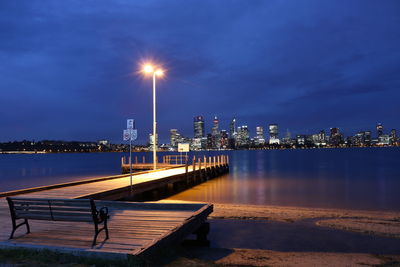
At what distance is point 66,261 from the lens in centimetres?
613

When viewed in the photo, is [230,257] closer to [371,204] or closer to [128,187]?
[128,187]

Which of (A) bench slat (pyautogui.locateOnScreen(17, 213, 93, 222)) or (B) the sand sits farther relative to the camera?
(B) the sand

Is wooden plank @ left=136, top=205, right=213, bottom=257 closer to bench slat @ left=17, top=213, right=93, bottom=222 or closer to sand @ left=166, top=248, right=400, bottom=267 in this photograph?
sand @ left=166, top=248, right=400, bottom=267

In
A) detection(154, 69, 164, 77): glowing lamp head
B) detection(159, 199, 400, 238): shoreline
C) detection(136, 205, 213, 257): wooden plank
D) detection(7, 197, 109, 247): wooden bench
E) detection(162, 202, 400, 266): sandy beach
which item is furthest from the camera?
detection(154, 69, 164, 77): glowing lamp head

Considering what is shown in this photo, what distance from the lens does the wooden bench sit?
6.90 m

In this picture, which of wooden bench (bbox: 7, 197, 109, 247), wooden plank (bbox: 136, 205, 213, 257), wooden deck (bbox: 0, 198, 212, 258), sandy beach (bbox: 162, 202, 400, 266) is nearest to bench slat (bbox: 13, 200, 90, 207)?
wooden bench (bbox: 7, 197, 109, 247)

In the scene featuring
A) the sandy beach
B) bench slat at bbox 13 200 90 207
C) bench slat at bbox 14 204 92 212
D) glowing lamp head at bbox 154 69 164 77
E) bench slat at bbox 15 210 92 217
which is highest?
glowing lamp head at bbox 154 69 164 77

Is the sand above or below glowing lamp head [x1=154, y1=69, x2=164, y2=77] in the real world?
below

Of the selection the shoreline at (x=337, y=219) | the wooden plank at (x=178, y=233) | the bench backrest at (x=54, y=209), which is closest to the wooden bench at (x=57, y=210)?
the bench backrest at (x=54, y=209)

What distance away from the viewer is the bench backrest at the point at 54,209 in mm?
6906

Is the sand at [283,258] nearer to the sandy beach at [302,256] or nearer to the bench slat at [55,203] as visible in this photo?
the sandy beach at [302,256]

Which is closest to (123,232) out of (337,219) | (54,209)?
(54,209)

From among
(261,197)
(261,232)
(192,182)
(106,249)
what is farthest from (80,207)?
(192,182)

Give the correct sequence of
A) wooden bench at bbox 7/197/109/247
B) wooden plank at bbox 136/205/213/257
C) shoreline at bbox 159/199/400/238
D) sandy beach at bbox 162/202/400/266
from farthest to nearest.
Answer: shoreline at bbox 159/199/400/238 → sandy beach at bbox 162/202/400/266 → wooden bench at bbox 7/197/109/247 → wooden plank at bbox 136/205/213/257
